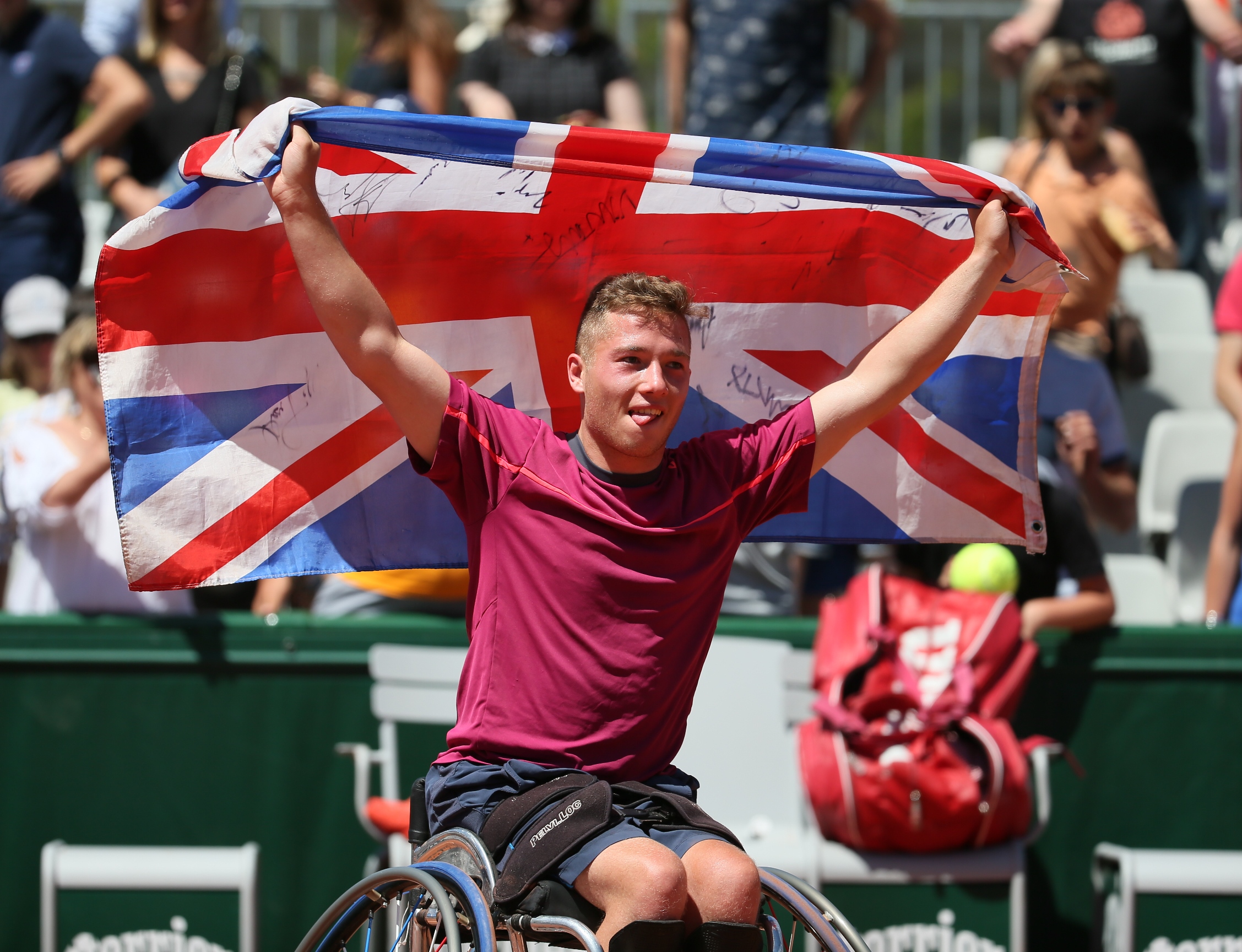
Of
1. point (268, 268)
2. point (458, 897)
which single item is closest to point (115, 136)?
point (268, 268)

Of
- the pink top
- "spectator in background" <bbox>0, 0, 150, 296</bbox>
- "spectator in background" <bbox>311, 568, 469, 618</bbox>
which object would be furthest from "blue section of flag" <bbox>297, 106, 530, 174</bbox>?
"spectator in background" <bbox>0, 0, 150, 296</bbox>

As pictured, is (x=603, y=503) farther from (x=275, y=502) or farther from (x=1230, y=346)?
(x=1230, y=346)

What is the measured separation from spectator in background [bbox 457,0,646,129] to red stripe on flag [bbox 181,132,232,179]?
145 inches

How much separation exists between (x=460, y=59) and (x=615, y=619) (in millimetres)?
4919

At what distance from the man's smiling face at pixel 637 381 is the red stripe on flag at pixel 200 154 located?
36.0 inches

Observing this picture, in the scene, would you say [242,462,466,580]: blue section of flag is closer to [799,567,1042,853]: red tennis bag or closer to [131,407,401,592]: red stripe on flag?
[131,407,401,592]: red stripe on flag

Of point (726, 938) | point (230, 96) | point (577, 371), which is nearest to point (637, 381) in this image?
point (577, 371)

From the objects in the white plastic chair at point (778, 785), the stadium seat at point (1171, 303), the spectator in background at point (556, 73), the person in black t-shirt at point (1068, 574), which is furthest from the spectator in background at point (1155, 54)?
the white plastic chair at point (778, 785)

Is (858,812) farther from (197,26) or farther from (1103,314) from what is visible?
(197,26)

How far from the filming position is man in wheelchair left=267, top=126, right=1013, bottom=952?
9.70 feet

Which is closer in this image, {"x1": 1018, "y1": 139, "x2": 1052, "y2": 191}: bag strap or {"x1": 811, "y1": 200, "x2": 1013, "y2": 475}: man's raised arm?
{"x1": 811, "y1": 200, "x2": 1013, "y2": 475}: man's raised arm

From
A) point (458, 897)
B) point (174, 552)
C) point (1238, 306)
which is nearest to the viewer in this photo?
point (458, 897)

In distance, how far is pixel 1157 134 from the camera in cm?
746

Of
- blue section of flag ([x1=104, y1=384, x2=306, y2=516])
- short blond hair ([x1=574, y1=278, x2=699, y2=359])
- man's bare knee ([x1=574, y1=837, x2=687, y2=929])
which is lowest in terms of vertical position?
man's bare knee ([x1=574, y1=837, x2=687, y2=929])
